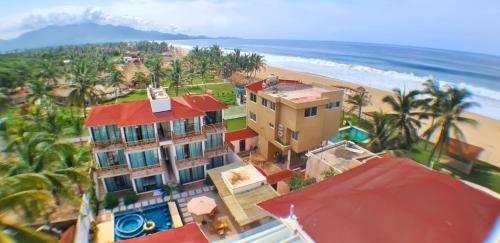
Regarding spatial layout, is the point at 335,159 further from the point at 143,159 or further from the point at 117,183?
the point at 117,183

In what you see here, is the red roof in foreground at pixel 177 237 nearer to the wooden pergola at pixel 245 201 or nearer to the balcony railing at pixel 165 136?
the wooden pergola at pixel 245 201

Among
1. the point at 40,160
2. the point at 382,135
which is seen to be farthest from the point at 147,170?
the point at 382,135

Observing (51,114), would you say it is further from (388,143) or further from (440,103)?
(440,103)

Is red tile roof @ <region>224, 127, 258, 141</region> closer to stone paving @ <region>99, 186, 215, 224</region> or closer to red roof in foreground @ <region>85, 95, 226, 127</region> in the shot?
red roof in foreground @ <region>85, 95, 226, 127</region>

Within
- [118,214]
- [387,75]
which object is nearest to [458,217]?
[118,214]

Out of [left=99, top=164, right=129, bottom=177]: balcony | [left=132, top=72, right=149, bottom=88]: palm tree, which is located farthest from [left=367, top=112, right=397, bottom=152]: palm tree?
[left=132, top=72, right=149, bottom=88]: palm tree

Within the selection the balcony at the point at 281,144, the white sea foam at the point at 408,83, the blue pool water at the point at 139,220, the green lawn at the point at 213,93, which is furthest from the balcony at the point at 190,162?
the white sea foam at the point at 408,83
